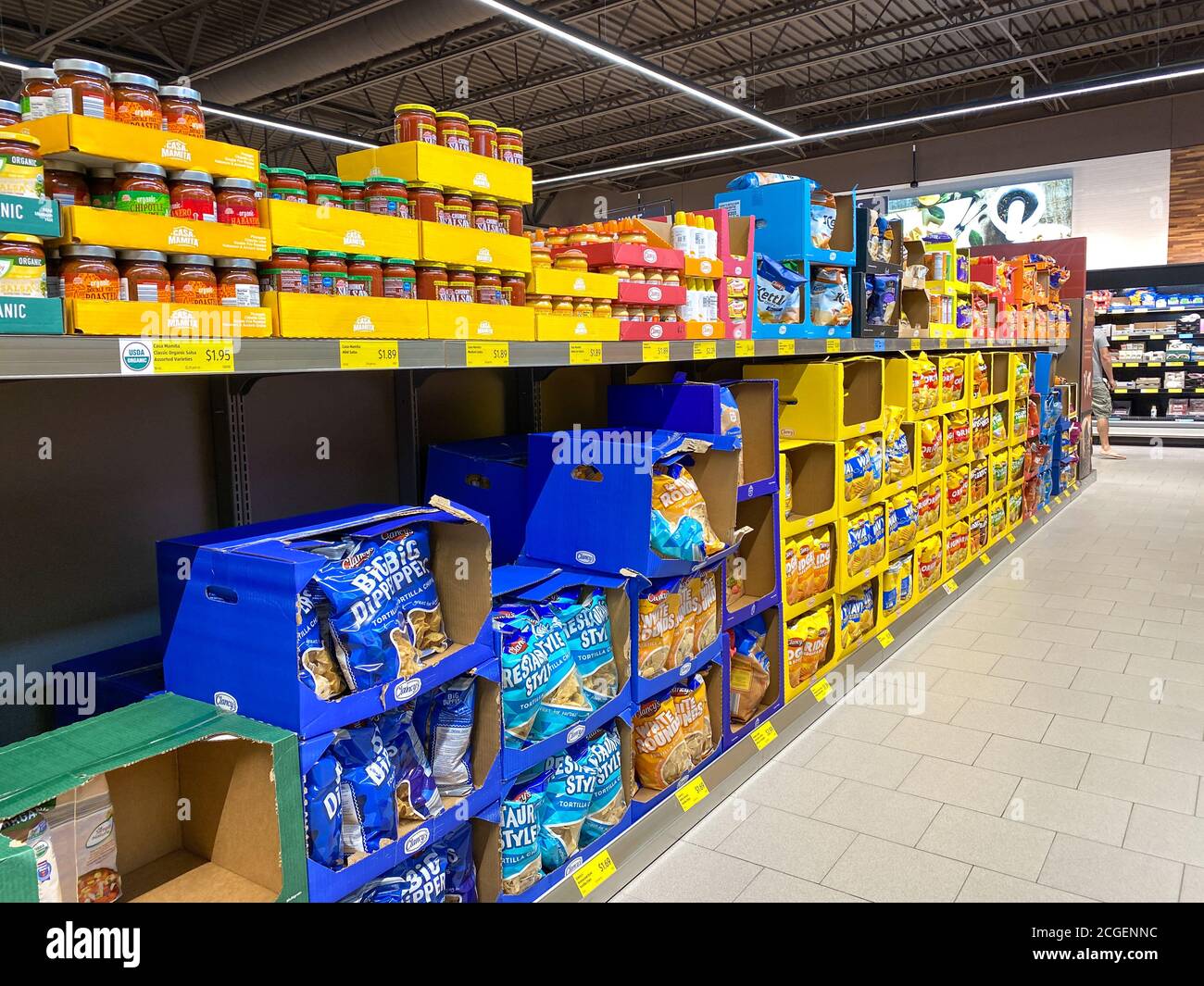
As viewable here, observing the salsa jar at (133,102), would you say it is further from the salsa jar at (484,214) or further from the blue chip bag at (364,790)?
the blue chip bag at (364,790)

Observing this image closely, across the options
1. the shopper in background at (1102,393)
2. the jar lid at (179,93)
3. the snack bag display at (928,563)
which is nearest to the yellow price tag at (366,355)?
the jar lid at (179,93)

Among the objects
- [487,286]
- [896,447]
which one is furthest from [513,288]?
[896,447]

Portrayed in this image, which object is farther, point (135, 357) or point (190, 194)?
point (190, 194)

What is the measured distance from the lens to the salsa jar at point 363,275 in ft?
5.78

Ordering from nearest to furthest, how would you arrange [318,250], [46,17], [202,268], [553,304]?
[202,268]
[318,250]
[553,304]
[46,17]

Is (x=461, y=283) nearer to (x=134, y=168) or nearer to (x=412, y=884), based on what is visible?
(x=134, y=168)

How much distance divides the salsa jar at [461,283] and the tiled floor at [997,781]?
164cm

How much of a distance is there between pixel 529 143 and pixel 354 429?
1536cm

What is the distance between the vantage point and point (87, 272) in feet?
4.41

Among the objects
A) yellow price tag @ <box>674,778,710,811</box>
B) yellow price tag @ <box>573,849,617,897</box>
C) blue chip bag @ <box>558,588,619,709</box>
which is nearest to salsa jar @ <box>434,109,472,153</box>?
blue chip bag @ <box>558,588,619,709</box>

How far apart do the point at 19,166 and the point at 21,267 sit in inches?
5.7
